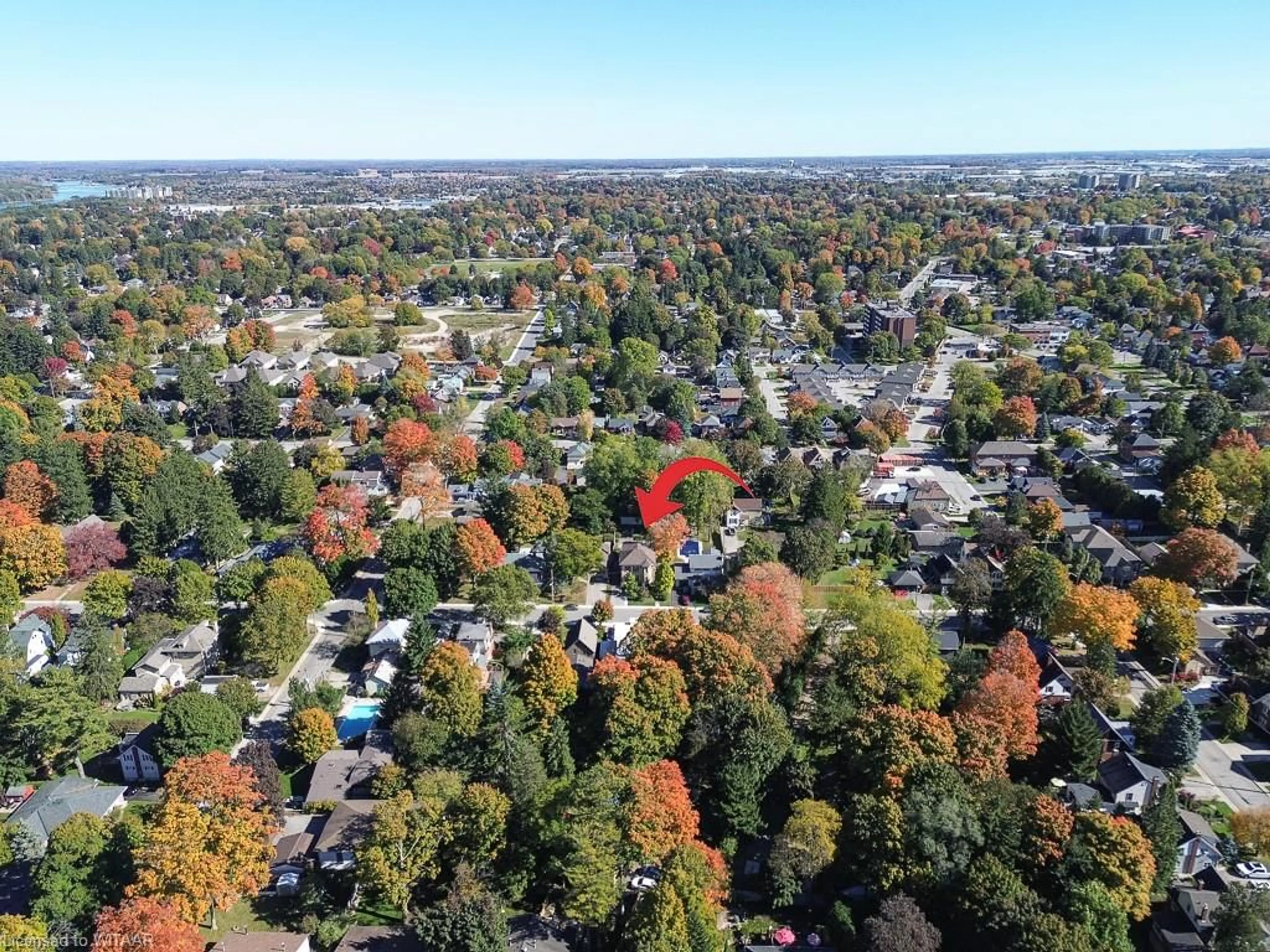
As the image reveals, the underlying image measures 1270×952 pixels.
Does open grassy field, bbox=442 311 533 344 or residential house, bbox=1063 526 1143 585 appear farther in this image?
open grassy field, bbox=442 311 533 344

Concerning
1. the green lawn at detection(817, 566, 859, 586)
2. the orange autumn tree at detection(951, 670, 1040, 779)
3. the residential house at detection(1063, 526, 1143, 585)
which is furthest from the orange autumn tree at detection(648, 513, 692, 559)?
the residential house at detection(1063, 526, 1143, 585)

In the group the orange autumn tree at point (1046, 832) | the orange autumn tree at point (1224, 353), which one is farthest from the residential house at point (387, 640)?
the orange autumn tree at point (1224, 353)

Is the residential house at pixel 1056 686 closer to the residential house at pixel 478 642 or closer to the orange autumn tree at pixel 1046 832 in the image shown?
the orange autumn tree at pixel 1046 832

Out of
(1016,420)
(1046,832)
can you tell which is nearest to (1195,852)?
(1046,832)

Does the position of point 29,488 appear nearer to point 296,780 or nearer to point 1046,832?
point 296,780

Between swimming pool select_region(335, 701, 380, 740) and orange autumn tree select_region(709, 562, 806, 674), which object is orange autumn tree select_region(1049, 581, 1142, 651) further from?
swimming pool select_region(335, 701, 380, 740)
